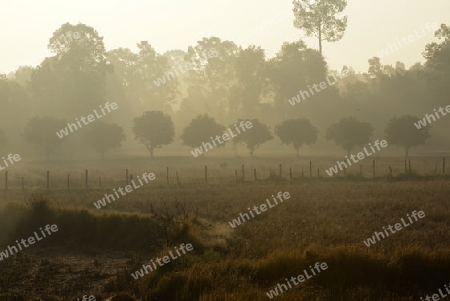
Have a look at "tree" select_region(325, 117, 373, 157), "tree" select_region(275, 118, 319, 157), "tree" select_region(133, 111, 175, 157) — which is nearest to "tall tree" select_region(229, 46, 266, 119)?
"tree" select_region(275, 118, 319, 157)

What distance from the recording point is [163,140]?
70.9m

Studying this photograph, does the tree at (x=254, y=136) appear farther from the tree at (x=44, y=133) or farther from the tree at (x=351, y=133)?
the tree at (x=44, y=133)

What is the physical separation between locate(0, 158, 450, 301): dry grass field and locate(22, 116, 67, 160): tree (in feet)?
136

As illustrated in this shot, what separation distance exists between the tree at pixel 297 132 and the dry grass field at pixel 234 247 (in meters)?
40.0

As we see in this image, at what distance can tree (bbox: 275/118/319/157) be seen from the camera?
6944 cm

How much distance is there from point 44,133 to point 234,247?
59519 mm

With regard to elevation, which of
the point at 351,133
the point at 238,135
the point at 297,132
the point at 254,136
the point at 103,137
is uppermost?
the point at 103,137

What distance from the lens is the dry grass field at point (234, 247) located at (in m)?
10.9

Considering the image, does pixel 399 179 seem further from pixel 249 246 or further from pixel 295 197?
pixel 249 246

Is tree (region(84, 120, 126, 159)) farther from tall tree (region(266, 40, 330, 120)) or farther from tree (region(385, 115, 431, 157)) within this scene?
tree (region(385, 115, 431, 157))

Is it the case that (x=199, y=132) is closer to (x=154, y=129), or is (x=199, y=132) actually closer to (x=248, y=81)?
(x=154, y=129)

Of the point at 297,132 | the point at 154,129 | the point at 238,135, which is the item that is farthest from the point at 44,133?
the point at 297,132

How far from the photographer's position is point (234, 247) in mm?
15320

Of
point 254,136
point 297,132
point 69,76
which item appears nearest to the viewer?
point 254,136
